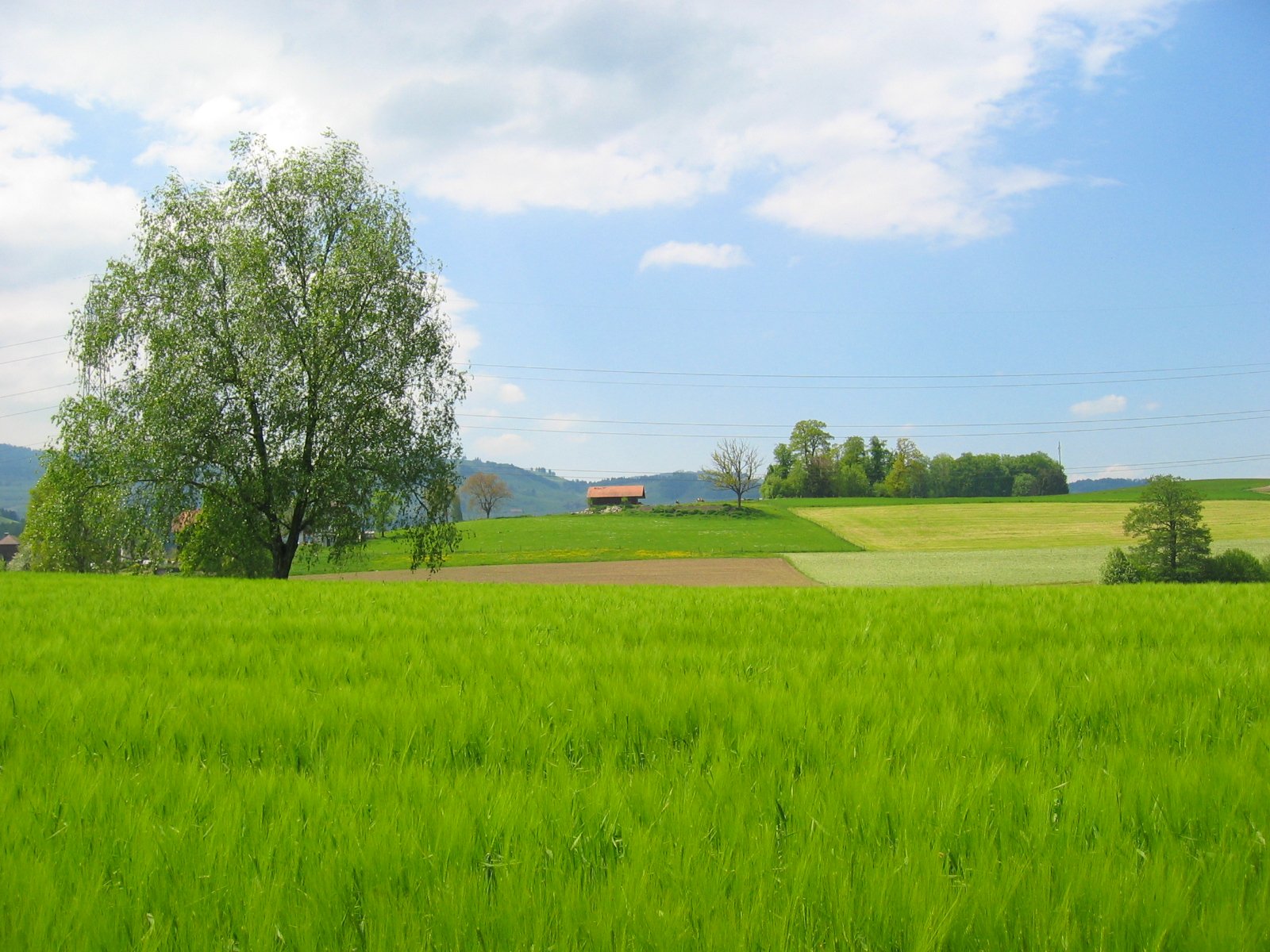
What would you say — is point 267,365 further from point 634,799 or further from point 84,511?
point 634,799

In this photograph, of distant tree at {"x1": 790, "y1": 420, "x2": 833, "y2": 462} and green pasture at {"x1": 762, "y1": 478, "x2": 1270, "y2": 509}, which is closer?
green pasture at {"x1": 762, "y1": 478, "x2": 1270, "y2": 509}

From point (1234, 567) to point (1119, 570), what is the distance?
20.5ft

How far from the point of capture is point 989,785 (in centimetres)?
264

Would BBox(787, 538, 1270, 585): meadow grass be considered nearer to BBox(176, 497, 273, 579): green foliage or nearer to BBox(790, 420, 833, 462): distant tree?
BBox(176, 497, 273, 579): green foliage

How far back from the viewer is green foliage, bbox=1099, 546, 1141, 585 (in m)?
43.0

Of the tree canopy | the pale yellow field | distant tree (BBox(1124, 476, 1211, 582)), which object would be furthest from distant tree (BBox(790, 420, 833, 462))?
distant tree (BBox(1124, 476, 1211, 582))

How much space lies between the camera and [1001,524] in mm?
78500

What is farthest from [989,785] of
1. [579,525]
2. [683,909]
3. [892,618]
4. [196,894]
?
[579,525]

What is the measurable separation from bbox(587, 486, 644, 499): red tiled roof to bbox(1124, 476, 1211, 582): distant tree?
141857 mm

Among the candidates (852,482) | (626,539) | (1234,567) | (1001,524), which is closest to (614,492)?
(852,482)

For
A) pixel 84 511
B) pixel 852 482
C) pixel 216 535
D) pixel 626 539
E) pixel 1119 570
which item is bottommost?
pixel 1119 570

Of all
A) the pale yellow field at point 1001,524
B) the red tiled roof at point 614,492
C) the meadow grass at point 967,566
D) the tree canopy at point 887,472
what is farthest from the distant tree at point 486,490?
the meadow grass at point 967,566

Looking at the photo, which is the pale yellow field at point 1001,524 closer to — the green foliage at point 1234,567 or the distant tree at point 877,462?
the green foliage at point 1234,567

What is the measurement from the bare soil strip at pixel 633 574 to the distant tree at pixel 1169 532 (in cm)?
1934
